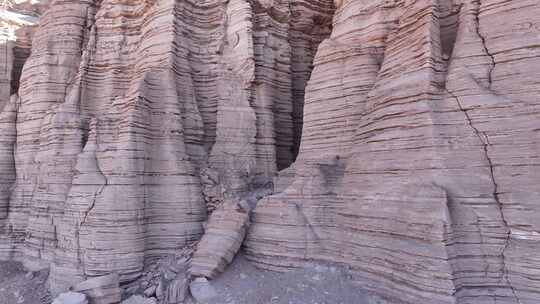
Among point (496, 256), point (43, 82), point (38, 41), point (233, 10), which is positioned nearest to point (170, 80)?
point (233, 10)

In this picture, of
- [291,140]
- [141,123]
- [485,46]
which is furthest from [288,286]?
[291,140]

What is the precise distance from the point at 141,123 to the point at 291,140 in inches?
178

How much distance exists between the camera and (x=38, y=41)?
13820 millimetres

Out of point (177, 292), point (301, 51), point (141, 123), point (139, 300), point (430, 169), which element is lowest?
point (139, 300)

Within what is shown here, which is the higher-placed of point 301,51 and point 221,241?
point 301,51

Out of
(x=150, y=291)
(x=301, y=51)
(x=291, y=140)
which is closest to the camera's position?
(x=150, y=291)

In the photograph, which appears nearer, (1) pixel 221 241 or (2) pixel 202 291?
(2) pixel 202 291

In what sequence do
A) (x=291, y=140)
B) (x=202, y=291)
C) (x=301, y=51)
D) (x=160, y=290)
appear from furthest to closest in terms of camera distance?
(x=301, y=51)
(x=291, y=140)
(x=160, y=290)
(x=202, y=291)

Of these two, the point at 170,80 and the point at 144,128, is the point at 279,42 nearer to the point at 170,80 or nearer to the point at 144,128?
the point at 170,80

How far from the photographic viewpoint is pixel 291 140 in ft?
39.4

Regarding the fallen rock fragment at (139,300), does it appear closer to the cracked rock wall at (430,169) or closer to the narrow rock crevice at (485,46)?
the cracked rock wall at (430,169)

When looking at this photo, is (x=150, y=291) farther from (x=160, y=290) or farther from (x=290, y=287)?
(x=290, y=287)

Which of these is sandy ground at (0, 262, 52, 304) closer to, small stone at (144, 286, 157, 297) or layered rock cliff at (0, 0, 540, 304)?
layered rock cliff at (0, 0, 540, 304)

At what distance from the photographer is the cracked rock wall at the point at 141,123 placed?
9070 mm
